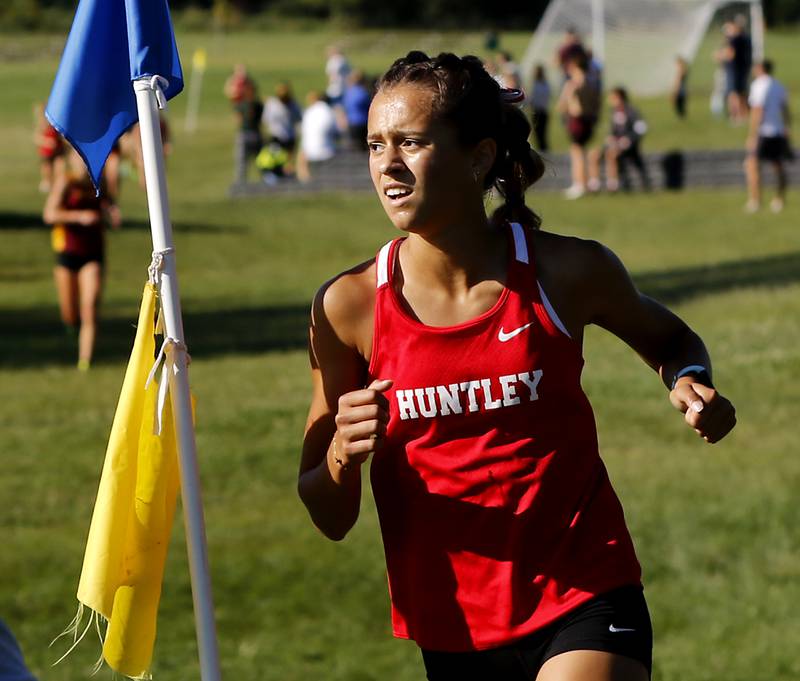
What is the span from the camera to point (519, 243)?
12.7ft

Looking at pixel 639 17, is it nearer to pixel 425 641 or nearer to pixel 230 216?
pixel 230 216

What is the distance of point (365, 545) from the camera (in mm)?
8734

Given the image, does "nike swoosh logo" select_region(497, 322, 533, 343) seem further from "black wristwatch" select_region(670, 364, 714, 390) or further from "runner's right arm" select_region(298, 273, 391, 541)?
"black wristwatch" select_region(670, 364, 714, 390)

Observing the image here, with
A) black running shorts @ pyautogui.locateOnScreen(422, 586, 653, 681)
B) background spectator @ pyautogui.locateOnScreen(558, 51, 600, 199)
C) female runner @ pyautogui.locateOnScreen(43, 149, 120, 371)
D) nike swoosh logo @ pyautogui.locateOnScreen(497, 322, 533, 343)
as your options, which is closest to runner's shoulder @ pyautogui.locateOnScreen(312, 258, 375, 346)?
nike swoosh logo @ pyautogui.locateOnScreen(497, 322, 533, 343)

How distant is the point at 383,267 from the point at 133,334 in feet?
43.1

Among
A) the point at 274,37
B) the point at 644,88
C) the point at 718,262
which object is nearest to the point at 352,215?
the point at 718,262

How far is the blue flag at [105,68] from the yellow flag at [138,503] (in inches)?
18.0

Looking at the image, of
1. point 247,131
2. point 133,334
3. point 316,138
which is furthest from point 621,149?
point 133,334

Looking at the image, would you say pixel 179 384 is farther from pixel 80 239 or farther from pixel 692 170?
pixel 692 170

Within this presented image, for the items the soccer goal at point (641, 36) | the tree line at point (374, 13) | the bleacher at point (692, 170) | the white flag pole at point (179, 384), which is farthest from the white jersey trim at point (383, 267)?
the tree line at point (374, 13)

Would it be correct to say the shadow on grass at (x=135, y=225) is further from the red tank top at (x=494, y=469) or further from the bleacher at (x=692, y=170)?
the red tank top at (x=494, y=469)

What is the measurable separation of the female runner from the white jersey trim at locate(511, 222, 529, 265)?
9467 mm

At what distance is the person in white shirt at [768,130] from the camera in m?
24.3

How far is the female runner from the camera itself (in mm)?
13461
